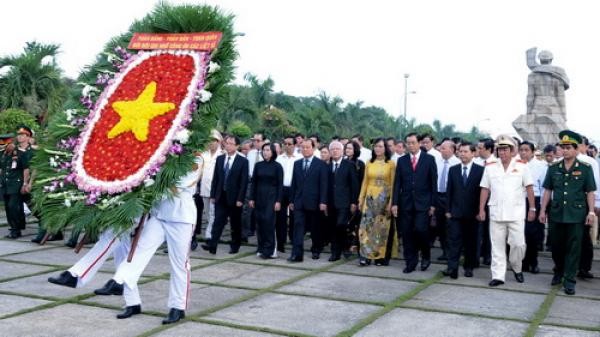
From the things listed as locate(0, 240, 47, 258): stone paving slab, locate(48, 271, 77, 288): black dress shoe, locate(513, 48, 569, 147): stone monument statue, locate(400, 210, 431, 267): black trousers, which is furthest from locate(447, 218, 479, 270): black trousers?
locate(513, 48, 569, 147): stone monument statue

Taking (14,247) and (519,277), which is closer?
(519,277)

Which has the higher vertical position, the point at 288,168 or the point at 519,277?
the point at 288,168

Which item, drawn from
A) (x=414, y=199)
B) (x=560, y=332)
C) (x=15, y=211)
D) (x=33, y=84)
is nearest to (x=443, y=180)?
(x=414, y=199)

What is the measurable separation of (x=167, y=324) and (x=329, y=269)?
3350 mm

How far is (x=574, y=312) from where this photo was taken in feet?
21.2

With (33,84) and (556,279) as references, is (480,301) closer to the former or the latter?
(556,279)

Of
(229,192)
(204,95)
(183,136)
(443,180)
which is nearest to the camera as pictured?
(183,136)

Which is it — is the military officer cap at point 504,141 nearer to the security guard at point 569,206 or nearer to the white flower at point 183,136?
the security guard at point 569,206

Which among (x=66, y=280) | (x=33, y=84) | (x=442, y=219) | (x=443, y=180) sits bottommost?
(x=66, y=280)

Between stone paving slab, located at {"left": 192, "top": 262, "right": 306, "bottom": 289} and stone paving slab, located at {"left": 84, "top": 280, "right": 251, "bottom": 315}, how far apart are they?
1.19 feet

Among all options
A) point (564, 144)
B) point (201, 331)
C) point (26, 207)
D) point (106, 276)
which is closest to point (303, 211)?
point (106, 276)

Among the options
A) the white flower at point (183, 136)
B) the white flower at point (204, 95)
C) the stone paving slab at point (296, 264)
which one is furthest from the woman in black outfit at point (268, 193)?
the white flower at point (183, 136)

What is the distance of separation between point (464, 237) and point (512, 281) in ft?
2.54

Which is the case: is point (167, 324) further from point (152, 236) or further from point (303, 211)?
point (303, 211)
